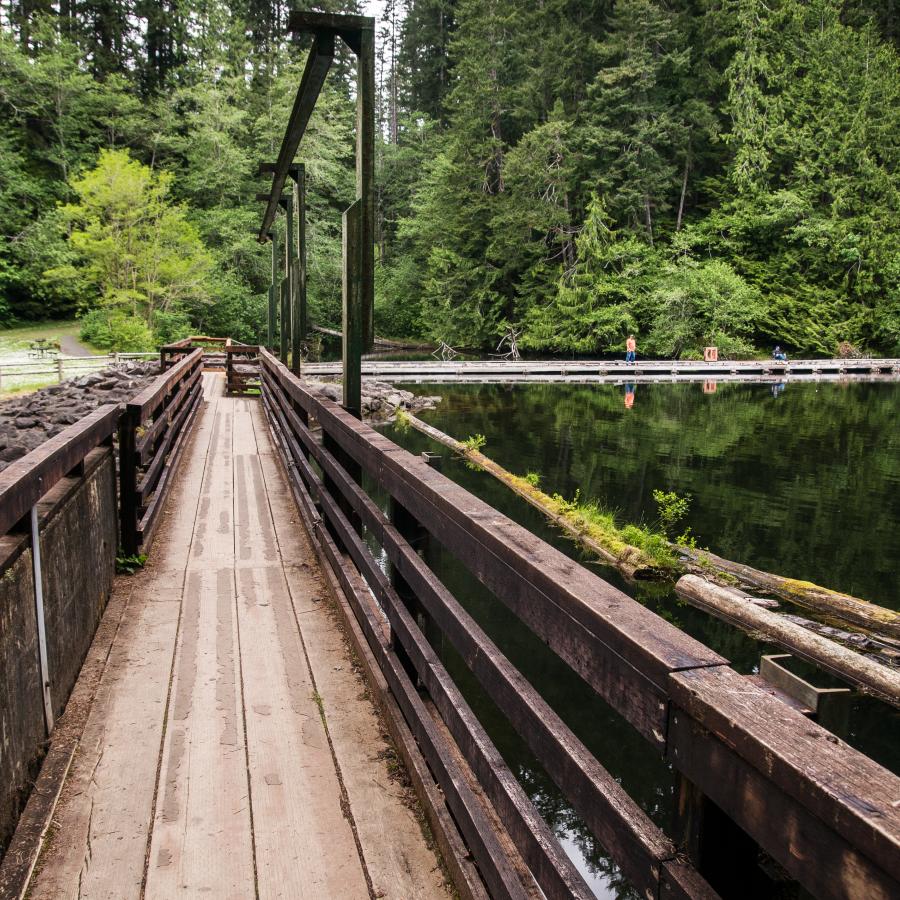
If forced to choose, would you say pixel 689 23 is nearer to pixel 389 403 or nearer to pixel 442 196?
pixel 442 196

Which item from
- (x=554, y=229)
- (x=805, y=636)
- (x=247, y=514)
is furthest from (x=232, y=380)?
(x=554, y=229)

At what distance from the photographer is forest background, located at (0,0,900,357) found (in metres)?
39.1

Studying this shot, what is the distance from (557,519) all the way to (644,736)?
10.1 m

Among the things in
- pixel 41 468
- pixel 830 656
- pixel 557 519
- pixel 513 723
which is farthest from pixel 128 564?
pixel 557 519

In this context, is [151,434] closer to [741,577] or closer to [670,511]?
[741,577]

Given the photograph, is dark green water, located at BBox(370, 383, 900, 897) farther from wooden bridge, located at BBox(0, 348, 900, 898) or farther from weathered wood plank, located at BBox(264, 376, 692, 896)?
wooden bridge, located at BBox(0, 348, 900, 898)

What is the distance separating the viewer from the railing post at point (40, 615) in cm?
237

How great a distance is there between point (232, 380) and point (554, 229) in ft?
98.2

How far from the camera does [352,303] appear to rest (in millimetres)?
4836

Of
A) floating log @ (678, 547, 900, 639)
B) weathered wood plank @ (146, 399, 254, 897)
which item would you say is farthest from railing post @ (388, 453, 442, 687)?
floating log @ (678, 547, 900, 639)

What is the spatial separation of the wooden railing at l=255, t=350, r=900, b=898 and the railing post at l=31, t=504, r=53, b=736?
1122 mm

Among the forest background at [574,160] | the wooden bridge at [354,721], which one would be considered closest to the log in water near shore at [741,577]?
the wooden bridge at [354,721]

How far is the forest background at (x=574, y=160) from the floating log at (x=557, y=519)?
2354 cm

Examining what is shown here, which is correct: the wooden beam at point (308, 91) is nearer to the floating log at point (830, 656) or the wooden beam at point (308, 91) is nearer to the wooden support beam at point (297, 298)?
the wooden support beam at point (297, 298)
